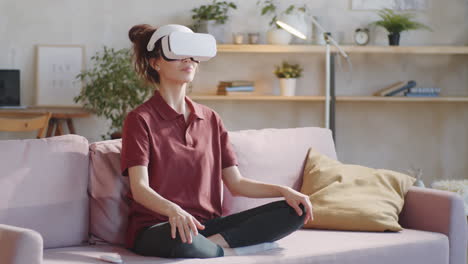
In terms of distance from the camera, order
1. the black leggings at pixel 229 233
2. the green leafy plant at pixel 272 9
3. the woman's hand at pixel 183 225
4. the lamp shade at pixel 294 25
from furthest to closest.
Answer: the green leafy plant at pixel 272 9
the lamp shade at pixel 294 25
the black leggings at pixel 229 233
the woman's hand at pixel 183 225

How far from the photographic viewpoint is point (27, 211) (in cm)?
215

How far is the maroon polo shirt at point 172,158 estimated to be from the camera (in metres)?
2.18

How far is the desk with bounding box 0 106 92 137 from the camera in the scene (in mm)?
4828

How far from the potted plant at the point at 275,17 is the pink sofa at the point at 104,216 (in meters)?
2.43

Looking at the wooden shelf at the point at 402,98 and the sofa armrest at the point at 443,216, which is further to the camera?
the wooden shelf at the point at 402,98

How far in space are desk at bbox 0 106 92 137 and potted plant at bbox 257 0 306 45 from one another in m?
1.48

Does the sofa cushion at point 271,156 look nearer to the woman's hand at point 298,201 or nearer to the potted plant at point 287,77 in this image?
the woman's hand at point 298,201

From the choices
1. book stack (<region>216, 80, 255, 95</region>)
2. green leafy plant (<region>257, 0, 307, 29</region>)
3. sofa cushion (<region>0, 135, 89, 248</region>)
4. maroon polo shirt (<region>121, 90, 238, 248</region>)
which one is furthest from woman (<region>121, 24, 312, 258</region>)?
green leafy plant (<region>257, 0, 307, 29</region>)

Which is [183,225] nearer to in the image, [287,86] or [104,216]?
[104,216]

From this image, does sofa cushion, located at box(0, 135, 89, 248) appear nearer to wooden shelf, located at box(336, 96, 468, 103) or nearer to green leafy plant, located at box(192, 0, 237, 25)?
green leafy plant, located at box(192, 0, 237, 25)

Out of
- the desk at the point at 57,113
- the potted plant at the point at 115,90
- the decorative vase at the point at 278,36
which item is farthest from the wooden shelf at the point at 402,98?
the desk at the point at 57,113

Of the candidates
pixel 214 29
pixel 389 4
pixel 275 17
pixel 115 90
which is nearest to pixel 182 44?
pixel 115 90

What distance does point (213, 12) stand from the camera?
5000mm

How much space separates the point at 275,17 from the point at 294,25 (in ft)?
1.81
